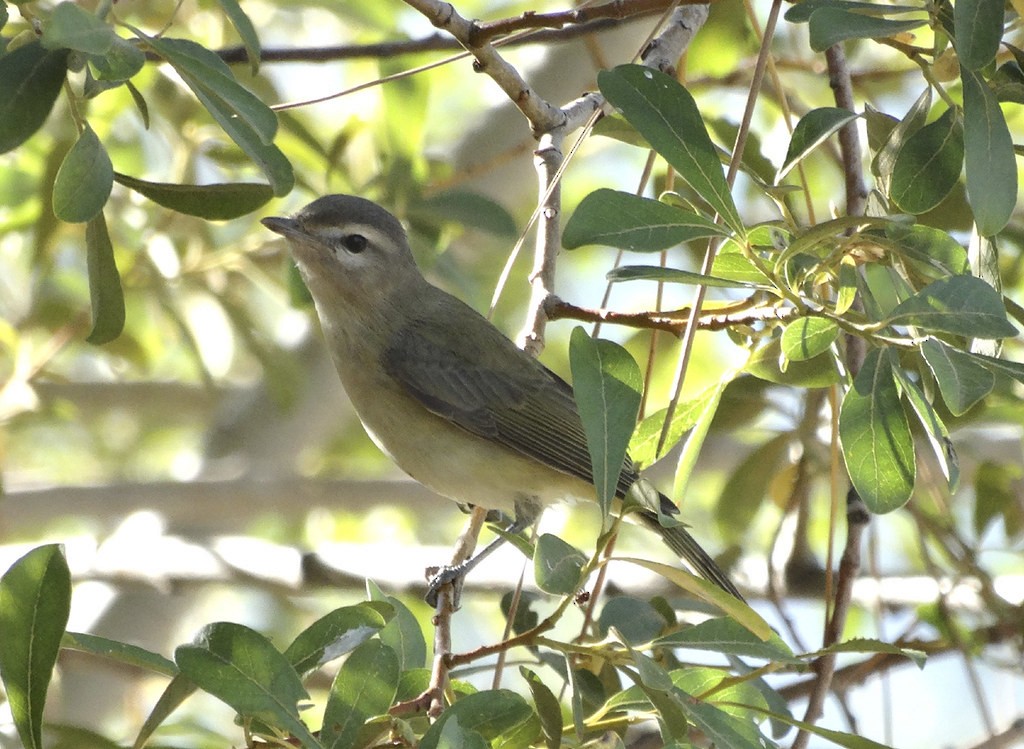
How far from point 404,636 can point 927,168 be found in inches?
50.2

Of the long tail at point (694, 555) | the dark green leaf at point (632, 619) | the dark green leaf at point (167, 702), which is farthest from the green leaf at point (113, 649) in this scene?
the long tail at point (694, 555)

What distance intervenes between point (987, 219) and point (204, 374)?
10.4ft

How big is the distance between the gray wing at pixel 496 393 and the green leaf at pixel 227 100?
5.85 ft

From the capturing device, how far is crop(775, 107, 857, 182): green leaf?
6.82ft

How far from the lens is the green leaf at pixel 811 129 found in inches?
81.9

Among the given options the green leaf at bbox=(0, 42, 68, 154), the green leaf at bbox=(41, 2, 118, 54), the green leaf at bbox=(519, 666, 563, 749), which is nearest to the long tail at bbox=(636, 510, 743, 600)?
the green leaf at bbox=(519, 666, 563, 749)

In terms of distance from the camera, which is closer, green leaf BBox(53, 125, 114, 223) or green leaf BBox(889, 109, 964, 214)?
green leaf BBox(53, 125, 114, 223)

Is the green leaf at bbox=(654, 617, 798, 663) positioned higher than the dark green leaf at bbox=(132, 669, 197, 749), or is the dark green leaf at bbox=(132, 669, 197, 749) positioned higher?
the green leaf at bbox=(654, 617, 798, 663)

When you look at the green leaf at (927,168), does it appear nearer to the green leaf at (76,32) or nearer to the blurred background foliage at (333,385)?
the blurred background foliage at (333,385)

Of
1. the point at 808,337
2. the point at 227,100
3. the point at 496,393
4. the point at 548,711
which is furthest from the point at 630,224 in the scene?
the point at 496,393

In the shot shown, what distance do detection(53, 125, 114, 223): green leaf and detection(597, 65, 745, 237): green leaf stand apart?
0.81 meters

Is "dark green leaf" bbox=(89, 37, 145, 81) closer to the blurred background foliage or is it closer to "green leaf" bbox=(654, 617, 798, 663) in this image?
"green leaf" bbox=(654, 617, 798, 663)

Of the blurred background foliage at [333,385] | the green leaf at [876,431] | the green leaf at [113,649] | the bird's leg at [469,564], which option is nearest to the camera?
the green leaf at [113,649]

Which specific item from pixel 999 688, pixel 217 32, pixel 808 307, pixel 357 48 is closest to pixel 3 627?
pixel 808 307
